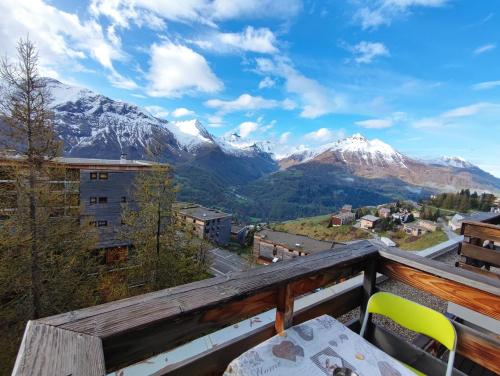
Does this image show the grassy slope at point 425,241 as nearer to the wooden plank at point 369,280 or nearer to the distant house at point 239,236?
the wooden plank at point 369,280

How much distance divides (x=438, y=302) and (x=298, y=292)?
15.4 feet

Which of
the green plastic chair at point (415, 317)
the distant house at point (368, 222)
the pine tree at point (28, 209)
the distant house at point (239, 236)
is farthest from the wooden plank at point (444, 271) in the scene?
the distant house at point (368, 222)

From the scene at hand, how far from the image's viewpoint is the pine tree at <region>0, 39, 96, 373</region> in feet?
25.2

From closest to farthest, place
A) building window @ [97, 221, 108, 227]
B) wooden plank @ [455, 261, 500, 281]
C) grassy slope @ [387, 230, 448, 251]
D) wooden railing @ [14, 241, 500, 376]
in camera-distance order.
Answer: wooden railing @ [14, 241, 500, 376] < wooden plank @ [455, 261, 500, 281] < grassy slope @ [387, 230, 448, 251] < building window @ [97, 221, 108, 227]

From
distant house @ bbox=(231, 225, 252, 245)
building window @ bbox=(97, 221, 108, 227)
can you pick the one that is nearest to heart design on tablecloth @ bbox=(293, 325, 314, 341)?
building window @ bbox=(97, 221, 108, 227)

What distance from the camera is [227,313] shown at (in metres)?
1.32

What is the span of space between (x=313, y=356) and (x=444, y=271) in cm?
113

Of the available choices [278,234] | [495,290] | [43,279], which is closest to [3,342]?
[43,279]

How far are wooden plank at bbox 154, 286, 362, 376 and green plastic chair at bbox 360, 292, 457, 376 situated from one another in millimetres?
242

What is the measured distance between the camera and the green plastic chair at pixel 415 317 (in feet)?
5.33

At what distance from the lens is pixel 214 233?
4253 cm

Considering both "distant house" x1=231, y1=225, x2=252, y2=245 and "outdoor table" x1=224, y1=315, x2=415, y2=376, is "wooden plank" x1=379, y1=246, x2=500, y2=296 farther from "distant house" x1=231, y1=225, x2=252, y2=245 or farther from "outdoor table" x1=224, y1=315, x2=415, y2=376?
"distant house" x1=231, y1=225, x2=252, y2=245

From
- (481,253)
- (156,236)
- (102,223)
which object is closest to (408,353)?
(481,253)

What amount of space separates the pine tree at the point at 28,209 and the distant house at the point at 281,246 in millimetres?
23218
